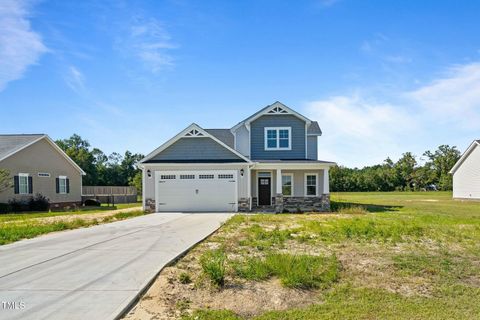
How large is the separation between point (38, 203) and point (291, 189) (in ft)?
56.8

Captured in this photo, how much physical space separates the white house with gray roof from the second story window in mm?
16542

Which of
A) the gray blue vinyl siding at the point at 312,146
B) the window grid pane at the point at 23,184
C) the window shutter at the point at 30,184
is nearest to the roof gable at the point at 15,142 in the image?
the window grid pane at the point at 23,184

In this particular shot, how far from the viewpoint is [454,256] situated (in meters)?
8.51

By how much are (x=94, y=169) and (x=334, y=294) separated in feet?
172

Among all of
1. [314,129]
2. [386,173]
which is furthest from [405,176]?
[314,129]

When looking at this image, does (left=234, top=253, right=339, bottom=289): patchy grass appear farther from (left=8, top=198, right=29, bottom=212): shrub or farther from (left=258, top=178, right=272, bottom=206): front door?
(left=8, top=198, right=29, bottom=212): shrub

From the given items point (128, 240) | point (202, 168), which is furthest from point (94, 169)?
point (128, 240)

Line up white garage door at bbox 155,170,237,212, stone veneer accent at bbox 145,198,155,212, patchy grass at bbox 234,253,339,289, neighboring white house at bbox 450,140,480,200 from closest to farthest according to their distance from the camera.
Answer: patchy grass at bbox 234,253,339,289
white garage door at bbox 155,170,237,212
stone veneer accent at bbox 145,198,155,212
neighboring white house at bbox 450,140,480,200

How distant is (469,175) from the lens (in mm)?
35125

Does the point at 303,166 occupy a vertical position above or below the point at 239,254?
above

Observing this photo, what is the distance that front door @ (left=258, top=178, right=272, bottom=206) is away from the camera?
23.7 meters

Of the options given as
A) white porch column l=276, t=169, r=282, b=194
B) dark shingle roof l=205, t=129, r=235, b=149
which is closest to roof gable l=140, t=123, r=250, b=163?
white porch column l=276, t=169, r=282, b=194

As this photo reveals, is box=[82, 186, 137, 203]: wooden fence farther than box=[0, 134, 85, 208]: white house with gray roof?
Yes

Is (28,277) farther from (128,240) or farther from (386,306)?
(386,306)
